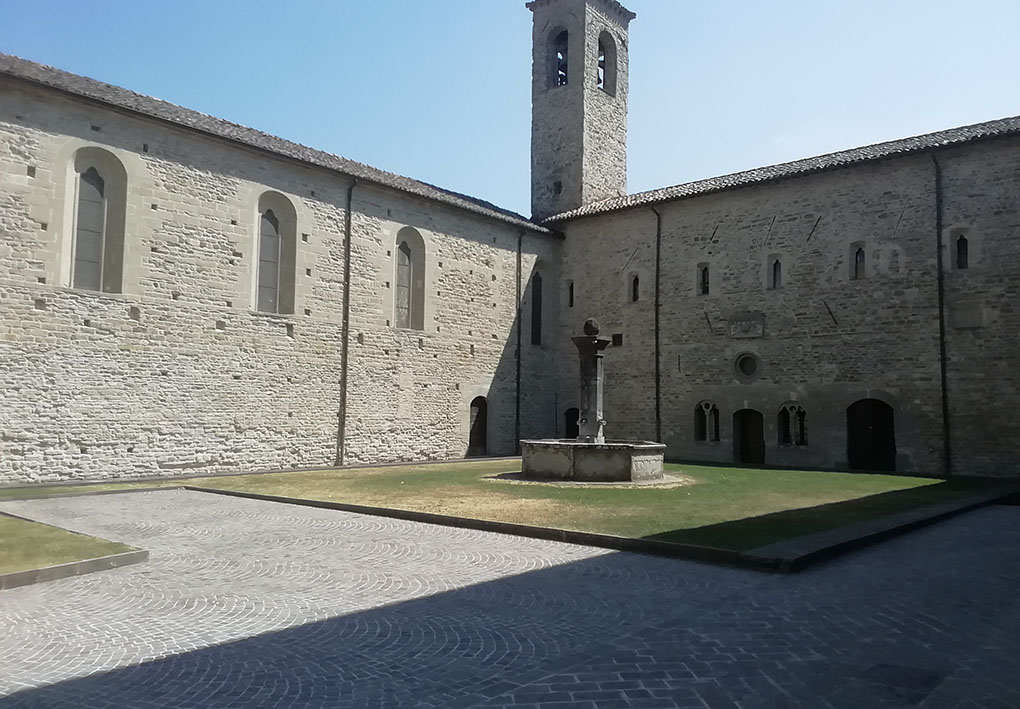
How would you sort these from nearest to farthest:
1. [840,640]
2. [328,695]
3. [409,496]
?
[328,695], [840,640], [409,496]

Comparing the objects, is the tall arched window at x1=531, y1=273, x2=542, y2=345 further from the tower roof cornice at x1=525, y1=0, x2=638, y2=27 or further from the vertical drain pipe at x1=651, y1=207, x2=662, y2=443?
the tower roof cornice at x1=525, y1=0, x2=638, y2=27

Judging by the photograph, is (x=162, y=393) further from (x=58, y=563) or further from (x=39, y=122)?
(x=58, y=563)

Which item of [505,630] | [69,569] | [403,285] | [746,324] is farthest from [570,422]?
[505,630]

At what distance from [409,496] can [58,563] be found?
5.94 metres

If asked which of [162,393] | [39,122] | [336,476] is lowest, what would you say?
[336,476]

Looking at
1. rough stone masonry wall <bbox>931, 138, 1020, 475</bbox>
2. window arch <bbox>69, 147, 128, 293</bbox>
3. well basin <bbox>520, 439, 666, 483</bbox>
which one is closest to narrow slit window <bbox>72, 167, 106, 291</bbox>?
window arch <bbox>69, 147, 128, 293</bbox>

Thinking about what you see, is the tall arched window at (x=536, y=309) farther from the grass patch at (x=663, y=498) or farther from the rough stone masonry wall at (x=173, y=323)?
the grass patch at (x=663, y=498)

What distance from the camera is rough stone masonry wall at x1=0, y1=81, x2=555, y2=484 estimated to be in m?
14.4

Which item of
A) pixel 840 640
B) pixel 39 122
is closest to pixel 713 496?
pixel 840 640

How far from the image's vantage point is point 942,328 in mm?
18281

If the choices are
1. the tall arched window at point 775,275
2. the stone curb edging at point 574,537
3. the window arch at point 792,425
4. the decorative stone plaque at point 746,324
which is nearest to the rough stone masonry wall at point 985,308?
the window arch at point 792,425

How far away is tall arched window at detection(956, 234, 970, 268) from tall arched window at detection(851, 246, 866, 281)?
7.35 ft

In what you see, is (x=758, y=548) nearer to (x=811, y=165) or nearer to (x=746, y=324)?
(x=746, y=324)

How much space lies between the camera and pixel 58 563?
6547 mm
